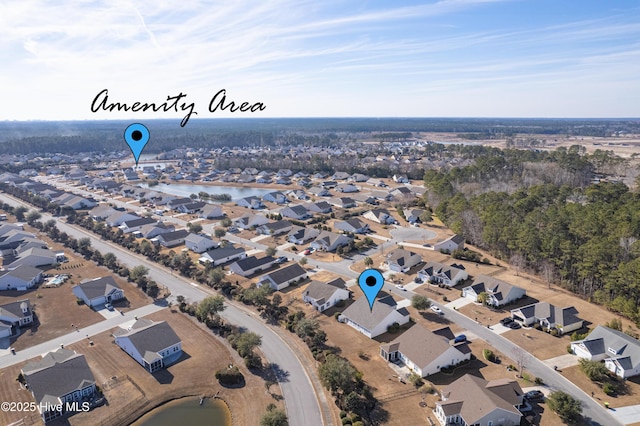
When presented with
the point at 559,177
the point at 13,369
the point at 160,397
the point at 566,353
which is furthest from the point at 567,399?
the point at 559,177

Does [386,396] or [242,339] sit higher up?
[242,339]

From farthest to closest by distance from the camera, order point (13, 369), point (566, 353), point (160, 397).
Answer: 1. point (566, 353)
2. point (13, 369)
3. point (160, 397)

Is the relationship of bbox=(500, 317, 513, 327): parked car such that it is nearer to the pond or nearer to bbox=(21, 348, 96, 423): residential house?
the pond

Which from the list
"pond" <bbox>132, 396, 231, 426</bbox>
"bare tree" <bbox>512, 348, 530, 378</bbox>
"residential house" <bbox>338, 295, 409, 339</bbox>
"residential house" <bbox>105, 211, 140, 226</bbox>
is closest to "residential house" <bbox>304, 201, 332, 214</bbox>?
"residential house" <bbox>105, 211, 140, 226</bbox>

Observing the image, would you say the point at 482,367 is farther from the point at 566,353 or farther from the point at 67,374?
the point at 67,374

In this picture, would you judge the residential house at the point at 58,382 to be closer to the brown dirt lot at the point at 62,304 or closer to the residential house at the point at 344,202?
the brown dirt lot at the point at 62,304

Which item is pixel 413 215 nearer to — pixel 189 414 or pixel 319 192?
pixel 319 192

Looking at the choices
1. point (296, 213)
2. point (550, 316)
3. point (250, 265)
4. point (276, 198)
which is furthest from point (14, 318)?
point (276, 198)
